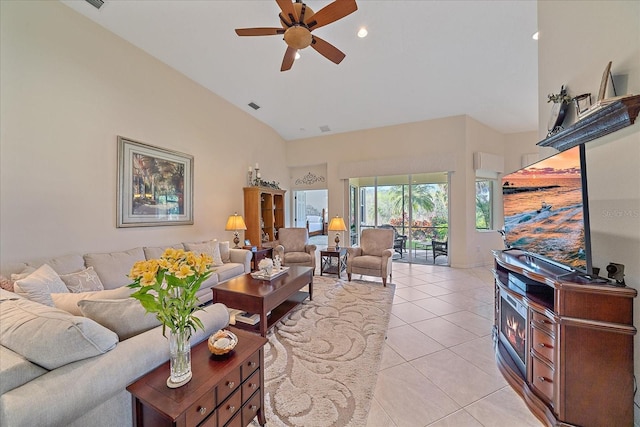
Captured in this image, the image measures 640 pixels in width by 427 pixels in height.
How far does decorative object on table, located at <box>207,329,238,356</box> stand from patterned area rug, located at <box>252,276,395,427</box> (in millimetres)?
702

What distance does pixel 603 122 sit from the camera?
1636 mm

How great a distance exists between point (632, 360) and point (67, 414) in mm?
2850

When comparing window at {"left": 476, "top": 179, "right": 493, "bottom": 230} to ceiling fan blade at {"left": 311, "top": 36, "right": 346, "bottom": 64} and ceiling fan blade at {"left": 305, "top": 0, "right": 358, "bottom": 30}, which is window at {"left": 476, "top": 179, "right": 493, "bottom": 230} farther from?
ceiling fan blade at {"left": 305, "top": 0, "right": 358, "bottom": 30}

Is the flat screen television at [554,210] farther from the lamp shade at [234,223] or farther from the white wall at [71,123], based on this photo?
the white wall at [71,123]

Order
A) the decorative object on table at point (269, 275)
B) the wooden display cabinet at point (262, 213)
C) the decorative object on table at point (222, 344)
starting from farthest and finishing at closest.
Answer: the wooden display cabinet at point (262, 213), the decorative object on table at point (269, 275), the decorative object on table at point (222, 344)

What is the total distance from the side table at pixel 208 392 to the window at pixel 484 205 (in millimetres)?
6079

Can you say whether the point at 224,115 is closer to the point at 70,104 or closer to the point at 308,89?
the point at 308,89

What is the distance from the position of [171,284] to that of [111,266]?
8.52 feet

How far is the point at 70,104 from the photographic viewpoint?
2.79 m

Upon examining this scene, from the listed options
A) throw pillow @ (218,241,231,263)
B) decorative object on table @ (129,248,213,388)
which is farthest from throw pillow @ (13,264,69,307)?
throw pillow @ (218,241,231,263)

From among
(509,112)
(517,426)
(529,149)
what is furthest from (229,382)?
(529,149)

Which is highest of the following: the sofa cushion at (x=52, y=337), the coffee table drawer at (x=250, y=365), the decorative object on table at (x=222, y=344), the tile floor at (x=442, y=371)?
the sofa cushion at (x=52, y=337)

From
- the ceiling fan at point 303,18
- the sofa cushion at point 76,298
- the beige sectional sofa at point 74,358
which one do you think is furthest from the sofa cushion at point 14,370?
the ceiling fan at point 303,18

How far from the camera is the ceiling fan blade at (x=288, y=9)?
2.09 meters
